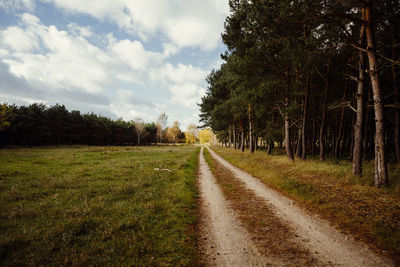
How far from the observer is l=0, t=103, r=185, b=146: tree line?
45594mm

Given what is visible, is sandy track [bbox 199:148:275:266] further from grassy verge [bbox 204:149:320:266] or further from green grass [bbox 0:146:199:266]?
green grass [bbox 0:146:199:266]

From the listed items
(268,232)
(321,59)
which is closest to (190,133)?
(321,59)

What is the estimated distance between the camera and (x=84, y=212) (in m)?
6.36

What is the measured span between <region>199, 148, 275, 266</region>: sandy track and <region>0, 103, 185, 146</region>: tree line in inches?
2283

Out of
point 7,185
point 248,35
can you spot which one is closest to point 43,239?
point 7,185

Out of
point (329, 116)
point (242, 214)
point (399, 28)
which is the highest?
point (399, 28)

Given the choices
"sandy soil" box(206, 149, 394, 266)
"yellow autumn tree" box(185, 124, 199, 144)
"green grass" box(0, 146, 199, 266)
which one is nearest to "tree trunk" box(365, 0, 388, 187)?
"sandy soil" box(206, 149, 394, 266)

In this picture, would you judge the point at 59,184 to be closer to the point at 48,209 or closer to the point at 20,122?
the point at 48,209

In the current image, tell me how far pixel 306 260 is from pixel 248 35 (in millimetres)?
15763

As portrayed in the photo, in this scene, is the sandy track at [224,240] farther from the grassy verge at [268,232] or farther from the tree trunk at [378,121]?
the tree trunk at [378,121]

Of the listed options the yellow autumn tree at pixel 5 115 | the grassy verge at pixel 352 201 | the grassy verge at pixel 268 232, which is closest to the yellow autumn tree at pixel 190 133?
the yellow autumn tree at pixel 5 115

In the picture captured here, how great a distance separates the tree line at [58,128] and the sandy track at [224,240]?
2283 inches

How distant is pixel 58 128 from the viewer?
5519cm

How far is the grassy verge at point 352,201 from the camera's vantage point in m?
4.79
